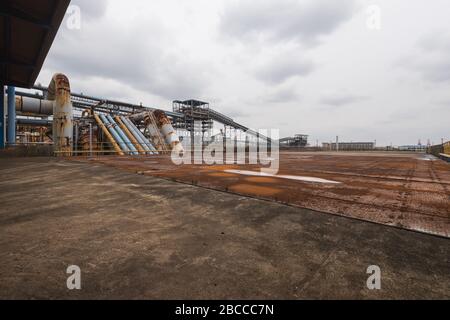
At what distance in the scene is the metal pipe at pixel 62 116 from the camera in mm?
13812

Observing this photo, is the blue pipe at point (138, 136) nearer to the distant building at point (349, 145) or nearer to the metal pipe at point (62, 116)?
the metal pipe at point (62, 116)

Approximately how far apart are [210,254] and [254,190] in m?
2.44

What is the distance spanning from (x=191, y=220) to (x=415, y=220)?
2.64 m

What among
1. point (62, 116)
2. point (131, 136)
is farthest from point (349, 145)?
point (62, 116)

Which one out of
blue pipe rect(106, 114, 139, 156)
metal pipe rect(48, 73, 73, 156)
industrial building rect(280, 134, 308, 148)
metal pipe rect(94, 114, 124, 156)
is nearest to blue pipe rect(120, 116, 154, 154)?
blue pipe rect(106, 114, 139, 156)

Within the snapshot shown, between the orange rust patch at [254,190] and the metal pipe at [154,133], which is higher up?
the metal pipe at [154,133]

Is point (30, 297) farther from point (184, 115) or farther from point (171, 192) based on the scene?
point (184, 115)

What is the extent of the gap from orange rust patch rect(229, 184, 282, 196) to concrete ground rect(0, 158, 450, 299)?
747 mm

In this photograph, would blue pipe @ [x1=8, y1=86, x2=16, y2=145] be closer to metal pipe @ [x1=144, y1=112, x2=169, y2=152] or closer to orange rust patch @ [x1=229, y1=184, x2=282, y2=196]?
metal pipe @ [x1=144, y1=112, x2=169, y2=152]

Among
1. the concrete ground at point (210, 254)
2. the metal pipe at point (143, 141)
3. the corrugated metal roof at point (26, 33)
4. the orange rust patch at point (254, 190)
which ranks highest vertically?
the corrugated metal roof at point (26, 33)

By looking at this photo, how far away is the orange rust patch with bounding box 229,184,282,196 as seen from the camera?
12.8 ft

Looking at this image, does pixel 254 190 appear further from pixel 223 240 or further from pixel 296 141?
pixel 296 141

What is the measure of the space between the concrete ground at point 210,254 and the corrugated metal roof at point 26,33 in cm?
819

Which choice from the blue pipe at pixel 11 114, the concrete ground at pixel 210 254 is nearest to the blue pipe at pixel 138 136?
the blue pipe at pixel 11 114
